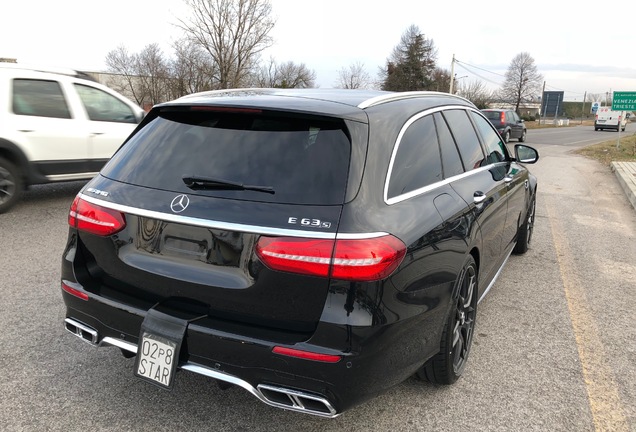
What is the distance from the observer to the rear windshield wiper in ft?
7.47

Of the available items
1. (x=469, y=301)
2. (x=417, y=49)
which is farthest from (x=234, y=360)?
(x=417, y=49)

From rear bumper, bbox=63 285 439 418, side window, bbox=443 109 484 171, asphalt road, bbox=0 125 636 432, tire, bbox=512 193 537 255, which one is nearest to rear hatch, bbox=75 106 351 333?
rear bumper, bbox=63 285 439 418

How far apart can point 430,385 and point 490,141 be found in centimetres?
233

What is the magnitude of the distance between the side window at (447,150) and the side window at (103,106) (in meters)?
6.04

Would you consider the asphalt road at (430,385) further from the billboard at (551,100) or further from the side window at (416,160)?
the billboard at (551,100)

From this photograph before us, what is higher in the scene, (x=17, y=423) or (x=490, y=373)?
(x=490, y=373)

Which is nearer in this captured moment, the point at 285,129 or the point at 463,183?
the point at 285,129

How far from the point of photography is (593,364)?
335 cm

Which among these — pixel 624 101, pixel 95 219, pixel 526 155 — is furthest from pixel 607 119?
pixel 95 219

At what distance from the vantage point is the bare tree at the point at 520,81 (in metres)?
86.8

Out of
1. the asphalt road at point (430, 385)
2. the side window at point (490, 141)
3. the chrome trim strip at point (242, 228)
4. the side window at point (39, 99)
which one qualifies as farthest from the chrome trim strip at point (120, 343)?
the side window at point (39, 99)

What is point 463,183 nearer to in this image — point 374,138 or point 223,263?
point 374,138

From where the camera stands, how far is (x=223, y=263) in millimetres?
2225

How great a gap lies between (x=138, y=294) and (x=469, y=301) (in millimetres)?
1997
